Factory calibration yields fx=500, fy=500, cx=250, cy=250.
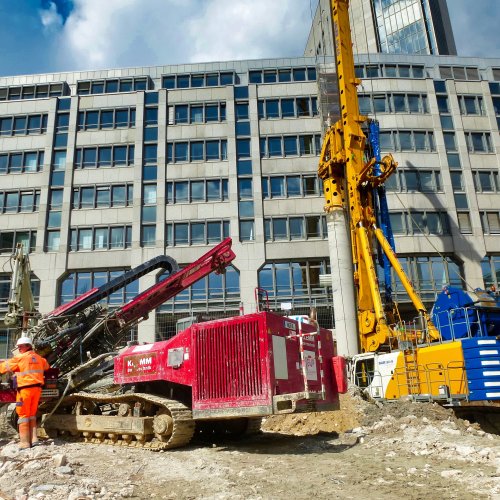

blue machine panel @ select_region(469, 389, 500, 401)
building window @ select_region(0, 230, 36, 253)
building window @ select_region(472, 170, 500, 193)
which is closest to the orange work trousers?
blue machine panel @ select_region(469, 389, 500, 401)

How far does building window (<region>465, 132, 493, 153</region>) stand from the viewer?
34.5 m

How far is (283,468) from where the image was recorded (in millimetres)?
7910

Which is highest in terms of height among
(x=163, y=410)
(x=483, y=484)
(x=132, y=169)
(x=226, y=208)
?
(x=132, y=169)

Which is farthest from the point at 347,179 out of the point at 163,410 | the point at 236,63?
the point at 236,63

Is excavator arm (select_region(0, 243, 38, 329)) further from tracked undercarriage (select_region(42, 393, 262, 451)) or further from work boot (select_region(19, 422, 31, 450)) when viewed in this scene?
work boot (select_region(19, 422, 31, 450))

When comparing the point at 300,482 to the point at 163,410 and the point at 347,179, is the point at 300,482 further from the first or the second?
the point at 347,179

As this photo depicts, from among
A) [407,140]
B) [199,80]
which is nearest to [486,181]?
[407,140]

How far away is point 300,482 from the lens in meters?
7.03

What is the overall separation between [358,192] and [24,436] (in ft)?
51.8

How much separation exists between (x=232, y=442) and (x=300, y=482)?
12.9 ft

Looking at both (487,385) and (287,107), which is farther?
(287,107)

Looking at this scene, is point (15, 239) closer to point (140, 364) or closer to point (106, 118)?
point (106, 118)

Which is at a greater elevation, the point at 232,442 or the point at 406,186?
the point at 406,186

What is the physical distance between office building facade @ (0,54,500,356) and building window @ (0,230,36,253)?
0.09 metres
